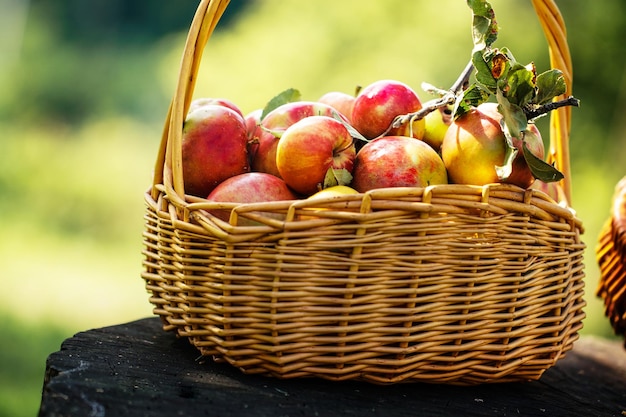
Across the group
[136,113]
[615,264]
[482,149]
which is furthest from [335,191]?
[136,113]

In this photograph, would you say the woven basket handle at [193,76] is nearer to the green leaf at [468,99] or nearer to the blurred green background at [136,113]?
the green leaf at [468,99]

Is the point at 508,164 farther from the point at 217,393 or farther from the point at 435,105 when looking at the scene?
the point at 217,393

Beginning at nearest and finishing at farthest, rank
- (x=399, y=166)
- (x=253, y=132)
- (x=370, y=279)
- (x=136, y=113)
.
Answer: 1. (x=370, y=279)
2. (x=399, y=166)
3. (x=253, y=132)
4. (x=136, y=113)

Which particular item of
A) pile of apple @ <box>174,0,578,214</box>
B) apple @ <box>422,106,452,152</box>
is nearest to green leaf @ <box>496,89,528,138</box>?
pile of apple @ <box>174,0,578,214</box>

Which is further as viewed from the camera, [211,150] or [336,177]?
[211,150]

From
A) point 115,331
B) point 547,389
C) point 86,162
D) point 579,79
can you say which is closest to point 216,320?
point 115,331

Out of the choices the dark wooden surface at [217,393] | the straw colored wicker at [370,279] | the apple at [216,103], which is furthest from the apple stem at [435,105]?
the dark wooden surface at [217,393]

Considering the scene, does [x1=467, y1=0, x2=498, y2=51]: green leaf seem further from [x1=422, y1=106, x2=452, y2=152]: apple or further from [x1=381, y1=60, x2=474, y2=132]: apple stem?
[x1=422, y1=106, x2=452, y2=152]: apple

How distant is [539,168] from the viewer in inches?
42.1

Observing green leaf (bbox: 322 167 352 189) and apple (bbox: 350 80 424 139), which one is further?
apple (bbox: 350 80 424 139)

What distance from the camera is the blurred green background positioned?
410cm

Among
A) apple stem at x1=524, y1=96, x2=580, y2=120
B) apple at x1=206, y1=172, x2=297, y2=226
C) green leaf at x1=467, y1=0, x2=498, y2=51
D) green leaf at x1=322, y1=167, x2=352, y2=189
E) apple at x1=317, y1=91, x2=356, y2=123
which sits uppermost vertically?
green leaf at x1=467, y1=0, x2=498, y2=51

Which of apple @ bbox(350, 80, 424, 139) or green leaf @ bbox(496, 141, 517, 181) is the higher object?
apple @ bbox(350, 80, 424, 139)

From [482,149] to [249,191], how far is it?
1.34 feet
